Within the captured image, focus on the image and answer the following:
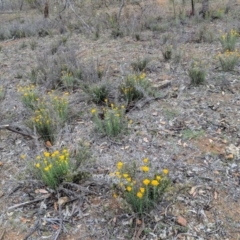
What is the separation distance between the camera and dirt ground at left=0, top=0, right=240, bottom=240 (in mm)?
2562

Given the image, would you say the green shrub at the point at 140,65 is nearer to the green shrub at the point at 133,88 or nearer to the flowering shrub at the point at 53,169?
the green shrub at the point at 133,88

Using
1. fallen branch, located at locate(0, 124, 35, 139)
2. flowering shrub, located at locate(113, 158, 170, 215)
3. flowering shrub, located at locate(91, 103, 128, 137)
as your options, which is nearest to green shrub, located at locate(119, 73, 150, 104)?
flowering shrub, located at locate(91, 103, 128, 137)

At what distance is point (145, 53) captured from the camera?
689 centimetres

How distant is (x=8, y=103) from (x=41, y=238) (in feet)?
9.71

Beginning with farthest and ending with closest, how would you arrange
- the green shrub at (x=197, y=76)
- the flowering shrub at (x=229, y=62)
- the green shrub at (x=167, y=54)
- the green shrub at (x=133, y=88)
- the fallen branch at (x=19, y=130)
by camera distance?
the green shrub at (x=167, y=54) < the flowering shrub at (x=229, y=62) < the green shrub at (x=197, y=76) < the green shrub at (x=133, y=88) < the fallen branch at (x=19, y=130)

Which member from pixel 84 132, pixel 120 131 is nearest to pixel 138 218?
pixel 120 131

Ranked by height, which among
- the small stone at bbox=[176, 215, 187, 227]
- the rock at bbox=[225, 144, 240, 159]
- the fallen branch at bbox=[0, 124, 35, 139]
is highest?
the fallen branch at bbox=[0, 124, 35, 139]

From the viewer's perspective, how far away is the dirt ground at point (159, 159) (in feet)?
8.41

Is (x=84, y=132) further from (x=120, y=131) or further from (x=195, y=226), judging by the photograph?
(x=195, y=226)

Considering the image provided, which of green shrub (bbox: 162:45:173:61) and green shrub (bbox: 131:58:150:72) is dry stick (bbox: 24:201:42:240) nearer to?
green shrub (bbox: 131:58:150:72)

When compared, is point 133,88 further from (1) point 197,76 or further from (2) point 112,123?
(1) point 197,76

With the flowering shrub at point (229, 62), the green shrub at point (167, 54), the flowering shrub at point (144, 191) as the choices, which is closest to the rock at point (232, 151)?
the flowering shrub at point (144, 191)

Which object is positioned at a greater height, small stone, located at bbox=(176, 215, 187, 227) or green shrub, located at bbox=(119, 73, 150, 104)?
green shrub, located at bbox=(119, 73, 150, 104)

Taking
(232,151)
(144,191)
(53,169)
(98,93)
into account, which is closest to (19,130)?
(98,93)
